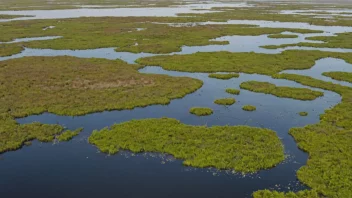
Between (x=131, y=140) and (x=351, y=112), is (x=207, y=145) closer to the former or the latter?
(x=131, y=140)

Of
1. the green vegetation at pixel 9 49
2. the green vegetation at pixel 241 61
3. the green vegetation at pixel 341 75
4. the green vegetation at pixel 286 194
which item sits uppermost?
the green vegetation at pixel 9 49

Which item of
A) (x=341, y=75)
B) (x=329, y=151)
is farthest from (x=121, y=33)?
(x=329, y=151)

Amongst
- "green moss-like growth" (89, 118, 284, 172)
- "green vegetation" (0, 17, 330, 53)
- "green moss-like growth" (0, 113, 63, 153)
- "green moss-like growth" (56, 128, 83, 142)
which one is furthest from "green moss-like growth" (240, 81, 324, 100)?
"green vegetation" (0, 17, 330, 53)

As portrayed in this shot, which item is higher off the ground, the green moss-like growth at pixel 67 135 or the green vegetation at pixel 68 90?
the green vegetation at pixel 68 90

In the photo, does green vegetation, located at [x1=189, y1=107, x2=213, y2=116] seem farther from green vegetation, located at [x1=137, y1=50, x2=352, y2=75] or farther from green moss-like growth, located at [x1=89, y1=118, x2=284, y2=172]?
green vegetation, located at [x1=137, y1=50, x2=352, y2=75]

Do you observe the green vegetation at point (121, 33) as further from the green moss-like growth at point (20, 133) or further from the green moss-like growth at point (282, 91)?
the green moss-like growth at point (20, 133)

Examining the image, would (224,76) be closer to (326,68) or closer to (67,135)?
(326,68)

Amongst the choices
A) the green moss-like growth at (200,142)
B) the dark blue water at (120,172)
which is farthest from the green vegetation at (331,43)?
Answer: the green moss-like growth at (200,142)
